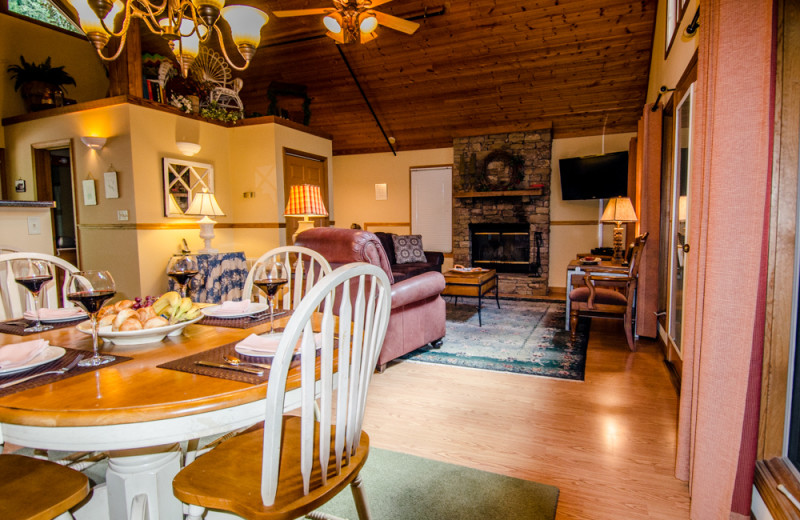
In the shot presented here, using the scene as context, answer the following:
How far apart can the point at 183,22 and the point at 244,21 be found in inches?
19.2

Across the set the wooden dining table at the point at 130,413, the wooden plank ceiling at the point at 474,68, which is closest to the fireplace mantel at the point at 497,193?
the wooden plank ceiling at the point at 474,68

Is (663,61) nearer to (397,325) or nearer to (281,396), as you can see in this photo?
(397,325)

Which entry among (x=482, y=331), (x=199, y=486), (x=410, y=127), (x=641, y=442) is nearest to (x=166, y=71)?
(x=410, y=127)

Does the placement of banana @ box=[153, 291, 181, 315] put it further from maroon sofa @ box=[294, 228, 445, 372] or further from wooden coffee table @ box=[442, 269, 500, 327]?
wooden coffee table @ box=[442, 269, 500, 327]

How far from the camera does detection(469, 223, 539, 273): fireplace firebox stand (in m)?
7.03

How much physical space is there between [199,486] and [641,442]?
2012mm

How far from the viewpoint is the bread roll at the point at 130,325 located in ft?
4.04

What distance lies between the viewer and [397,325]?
3174mm

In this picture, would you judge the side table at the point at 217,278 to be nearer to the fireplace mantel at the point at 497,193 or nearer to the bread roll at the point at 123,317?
the bread roll at the point at 123,317

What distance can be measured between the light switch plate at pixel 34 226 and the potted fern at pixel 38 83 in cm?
322

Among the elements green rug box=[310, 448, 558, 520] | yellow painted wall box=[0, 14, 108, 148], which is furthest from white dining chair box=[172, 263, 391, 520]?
yellow painted wall box=[0, 14, 108, 148]

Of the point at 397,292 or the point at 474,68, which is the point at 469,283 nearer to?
the point at 397,292

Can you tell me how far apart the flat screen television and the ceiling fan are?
12.0 ft

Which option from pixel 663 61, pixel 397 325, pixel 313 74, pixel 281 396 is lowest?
pixel 397 325
